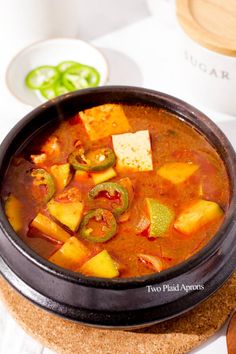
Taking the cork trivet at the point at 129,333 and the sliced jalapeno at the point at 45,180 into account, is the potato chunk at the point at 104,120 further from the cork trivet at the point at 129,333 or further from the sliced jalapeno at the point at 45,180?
the cork trivet at the point at 129,333

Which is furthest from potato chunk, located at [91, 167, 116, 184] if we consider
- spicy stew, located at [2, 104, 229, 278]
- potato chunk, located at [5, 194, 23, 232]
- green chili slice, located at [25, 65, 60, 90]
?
green chili slice, located at [25, 65, 60, 90]

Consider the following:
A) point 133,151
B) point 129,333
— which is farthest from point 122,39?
point 129,333

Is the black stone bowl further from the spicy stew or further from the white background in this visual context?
the white background

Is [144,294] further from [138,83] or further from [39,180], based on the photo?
[138,83]

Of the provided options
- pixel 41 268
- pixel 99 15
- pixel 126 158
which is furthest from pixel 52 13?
pixel 41 268

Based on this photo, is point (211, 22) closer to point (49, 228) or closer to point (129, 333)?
point (49, 228)

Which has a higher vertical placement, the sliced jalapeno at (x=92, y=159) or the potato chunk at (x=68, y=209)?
the sliced jalapeno at (x=92, y=159)

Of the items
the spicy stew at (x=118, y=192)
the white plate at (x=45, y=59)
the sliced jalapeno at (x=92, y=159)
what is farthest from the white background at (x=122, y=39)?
the sliced jalapeno at (x=92, y=159)
